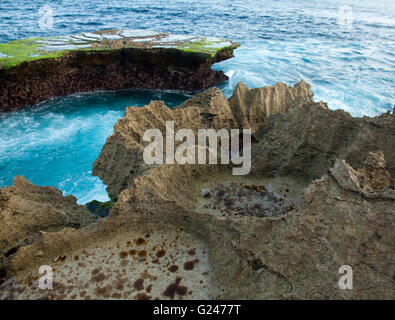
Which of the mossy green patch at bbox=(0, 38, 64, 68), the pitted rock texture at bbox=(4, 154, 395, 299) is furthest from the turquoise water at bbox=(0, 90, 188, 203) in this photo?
the pitted rock texture at bbox=(4, 154, 395, 299)

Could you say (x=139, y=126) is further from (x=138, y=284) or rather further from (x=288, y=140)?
(x=138, y=284)

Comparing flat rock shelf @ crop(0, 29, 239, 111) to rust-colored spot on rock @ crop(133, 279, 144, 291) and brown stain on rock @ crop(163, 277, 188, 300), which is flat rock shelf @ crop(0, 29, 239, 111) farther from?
brown stain on rock @ crop(163, 277, 188, 300)

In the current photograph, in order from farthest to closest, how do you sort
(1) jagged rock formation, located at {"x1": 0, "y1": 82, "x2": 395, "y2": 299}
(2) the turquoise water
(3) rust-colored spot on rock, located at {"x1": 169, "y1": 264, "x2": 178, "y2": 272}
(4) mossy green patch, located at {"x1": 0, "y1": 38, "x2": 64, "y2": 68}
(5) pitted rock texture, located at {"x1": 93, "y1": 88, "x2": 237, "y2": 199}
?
(4) mossy green patch, located at {"x1": 0, "y1": 38, "x2": 64, "y2": 68}, (2) the turquoise water, (5) pitted rock texture, located at {"x1": 93, "y1": 88, "x2": 237, "y2": 199}, (3) rust-colored spot on rock, located at {"x1": 169, "y1": 264, "x2": 178, "y2": 272}, (1) jagged rock formation, located at {"x1": 0, "y1": 82, "x2": 395, "y2": 299}

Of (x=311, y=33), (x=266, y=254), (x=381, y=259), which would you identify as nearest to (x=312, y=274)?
(x=266, y=254)

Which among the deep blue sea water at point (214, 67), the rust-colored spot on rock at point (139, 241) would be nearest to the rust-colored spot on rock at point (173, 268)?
the rust-colored spot on rock at point (139, 241)

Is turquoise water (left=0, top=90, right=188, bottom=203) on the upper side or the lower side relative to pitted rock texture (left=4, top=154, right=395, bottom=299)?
lower

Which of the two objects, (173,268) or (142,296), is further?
(173,268)

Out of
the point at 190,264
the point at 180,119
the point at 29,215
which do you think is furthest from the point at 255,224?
the point at 180,119
